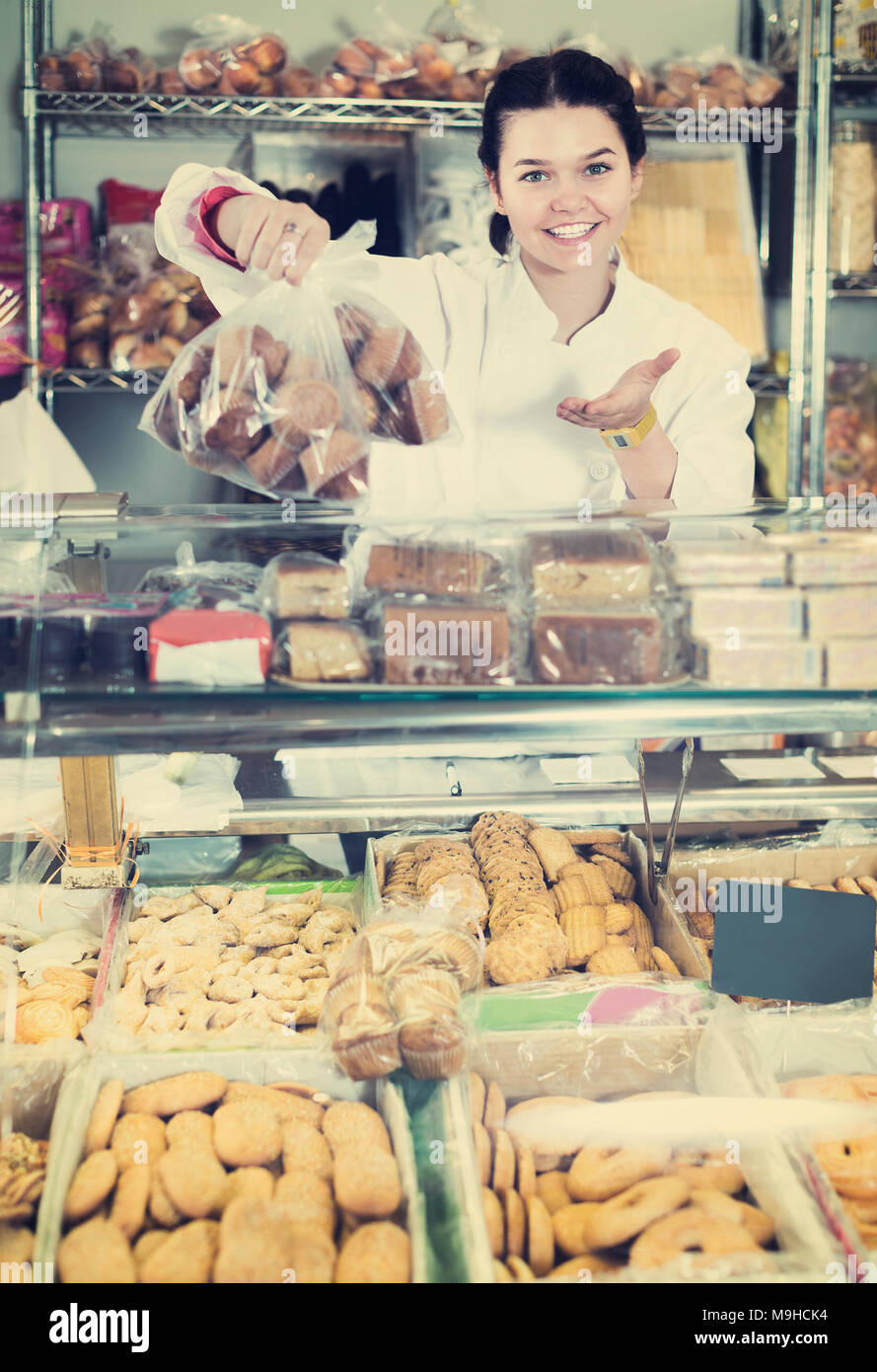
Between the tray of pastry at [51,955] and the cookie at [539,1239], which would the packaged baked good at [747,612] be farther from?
the tray of pastry at [51,955]

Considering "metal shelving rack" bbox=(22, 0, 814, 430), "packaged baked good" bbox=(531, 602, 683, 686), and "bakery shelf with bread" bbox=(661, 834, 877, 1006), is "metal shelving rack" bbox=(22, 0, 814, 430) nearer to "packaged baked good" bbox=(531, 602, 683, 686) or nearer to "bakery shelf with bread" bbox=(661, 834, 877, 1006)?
"bakery shelf with bread" bbox=(661, 834, 877, 1006)

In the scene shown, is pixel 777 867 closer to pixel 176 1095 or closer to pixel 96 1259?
pixel 176 1095

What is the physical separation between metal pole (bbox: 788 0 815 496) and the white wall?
0.38m

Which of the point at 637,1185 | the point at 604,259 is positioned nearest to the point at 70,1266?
the point at 637,1185

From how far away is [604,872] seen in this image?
5.46 feet

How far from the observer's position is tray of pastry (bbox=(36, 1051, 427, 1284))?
3.59ft

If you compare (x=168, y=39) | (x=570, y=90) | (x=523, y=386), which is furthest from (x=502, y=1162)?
(x=168, y=39)

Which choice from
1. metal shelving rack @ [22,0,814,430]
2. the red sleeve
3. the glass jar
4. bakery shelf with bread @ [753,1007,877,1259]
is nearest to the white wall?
metal shelving rack @ [22,0,814,430]

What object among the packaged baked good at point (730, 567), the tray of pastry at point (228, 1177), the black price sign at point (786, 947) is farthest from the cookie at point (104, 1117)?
the packaged baked good at point (730, 567)

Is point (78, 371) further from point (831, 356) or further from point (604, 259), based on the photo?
point (831, 356)

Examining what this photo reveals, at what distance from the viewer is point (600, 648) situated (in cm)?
106

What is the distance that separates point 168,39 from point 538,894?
2.85 metres

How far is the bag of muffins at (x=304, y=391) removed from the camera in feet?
3.83

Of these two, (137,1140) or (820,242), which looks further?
(820,242)
